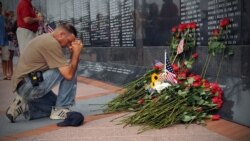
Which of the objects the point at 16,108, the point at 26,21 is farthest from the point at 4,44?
the point at 16,108

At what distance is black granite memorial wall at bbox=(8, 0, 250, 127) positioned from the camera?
13.7 ft

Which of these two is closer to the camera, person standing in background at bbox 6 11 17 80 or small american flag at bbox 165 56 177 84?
small american flag at bbox 165 56 177 84

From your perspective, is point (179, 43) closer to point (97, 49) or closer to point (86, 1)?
point (97, 49)

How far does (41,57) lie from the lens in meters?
4.28

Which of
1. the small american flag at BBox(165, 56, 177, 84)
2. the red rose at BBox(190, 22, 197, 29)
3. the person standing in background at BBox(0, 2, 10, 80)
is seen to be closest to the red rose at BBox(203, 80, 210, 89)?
the small american flag at BBox(165, 56, 177, 84)

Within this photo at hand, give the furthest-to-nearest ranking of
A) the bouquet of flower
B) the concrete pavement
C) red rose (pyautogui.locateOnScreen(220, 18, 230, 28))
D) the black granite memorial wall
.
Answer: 1. red rose (pyautogui.locateOnScreen(220, 18, 230, 28))
2. the black granite memorial wall
3. the bouquet of flower
4. the concrete pavement

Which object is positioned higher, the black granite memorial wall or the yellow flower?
the black granite memorial wall

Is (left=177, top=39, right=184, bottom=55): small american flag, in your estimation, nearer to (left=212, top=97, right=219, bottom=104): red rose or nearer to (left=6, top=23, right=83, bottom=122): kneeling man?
(left=212, top=97, right=219, bottom=104): red rose

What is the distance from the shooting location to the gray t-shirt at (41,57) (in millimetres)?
4125

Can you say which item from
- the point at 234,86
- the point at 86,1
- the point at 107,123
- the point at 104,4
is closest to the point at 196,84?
the point at 234,86

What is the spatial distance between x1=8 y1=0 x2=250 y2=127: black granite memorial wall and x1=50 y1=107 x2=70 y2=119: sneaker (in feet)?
5.35

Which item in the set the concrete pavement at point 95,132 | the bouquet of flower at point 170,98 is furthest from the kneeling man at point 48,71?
the bouquet of flower at point 170,98

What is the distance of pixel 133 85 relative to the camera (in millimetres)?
4945

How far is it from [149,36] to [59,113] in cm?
246
